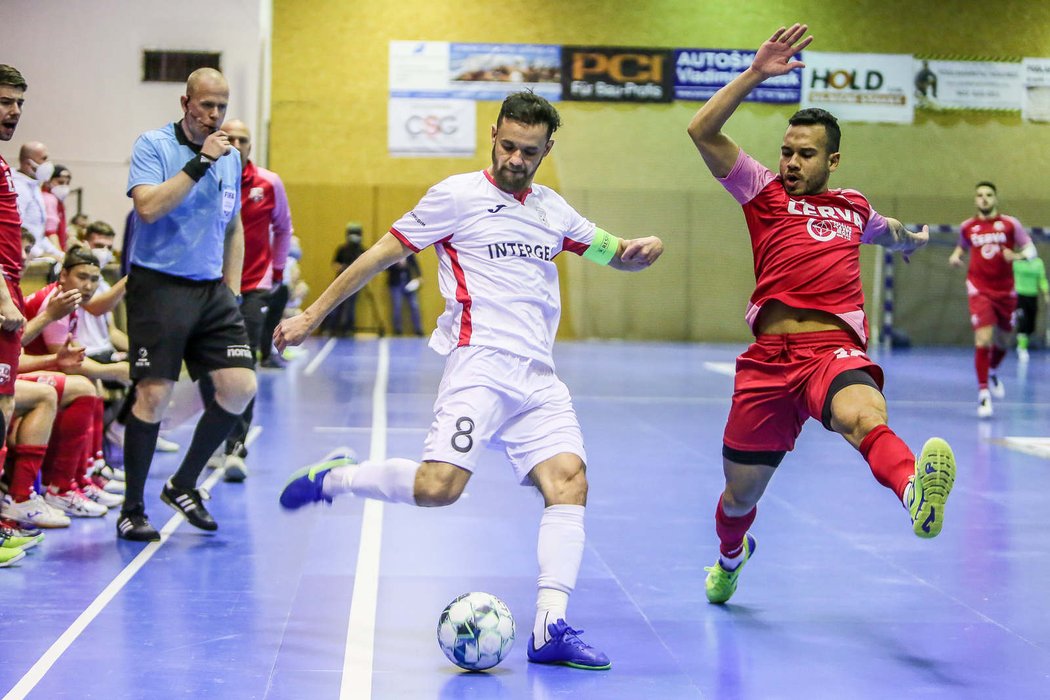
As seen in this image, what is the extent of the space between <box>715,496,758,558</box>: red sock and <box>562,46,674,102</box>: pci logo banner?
20.4 m

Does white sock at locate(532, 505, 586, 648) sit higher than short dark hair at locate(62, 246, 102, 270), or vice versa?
short dark hair at locate(62, 246, 102, 270)

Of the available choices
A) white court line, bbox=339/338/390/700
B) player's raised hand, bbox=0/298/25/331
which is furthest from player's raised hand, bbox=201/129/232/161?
white court line, bbox=339/338/390/700

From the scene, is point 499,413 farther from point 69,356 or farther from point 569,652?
point 69,356

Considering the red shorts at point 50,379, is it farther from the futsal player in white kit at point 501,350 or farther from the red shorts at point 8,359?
the futsal player in white kit at point 501,350

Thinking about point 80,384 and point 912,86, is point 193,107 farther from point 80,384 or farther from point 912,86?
point 912,86

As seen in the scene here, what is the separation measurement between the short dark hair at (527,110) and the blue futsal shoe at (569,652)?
68.9 inches

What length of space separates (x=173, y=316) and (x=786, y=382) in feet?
10.0

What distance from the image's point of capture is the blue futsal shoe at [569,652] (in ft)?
13.6

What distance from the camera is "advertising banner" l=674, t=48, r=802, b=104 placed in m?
24.7

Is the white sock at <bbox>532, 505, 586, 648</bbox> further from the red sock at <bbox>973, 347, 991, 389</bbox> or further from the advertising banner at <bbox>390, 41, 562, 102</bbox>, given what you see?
the advertising banner at <bbox>390, 41, 562, 102</bbox>

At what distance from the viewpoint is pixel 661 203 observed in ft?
81.4

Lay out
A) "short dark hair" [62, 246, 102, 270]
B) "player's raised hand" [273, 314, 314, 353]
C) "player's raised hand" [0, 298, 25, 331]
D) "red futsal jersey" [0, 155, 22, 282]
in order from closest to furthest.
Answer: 1. "player's raised hand" [273, 314, 314, 353]
2. "player's raised hand" [0, 298, 25, 331]
3. "red futsal jersey" [0, 155, 22, 282]
4. "short dark hair" [62, 246, 102, 270]

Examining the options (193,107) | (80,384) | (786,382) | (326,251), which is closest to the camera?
(786,382)

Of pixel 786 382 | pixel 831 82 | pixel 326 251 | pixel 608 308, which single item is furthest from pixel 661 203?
pixel 786 382
